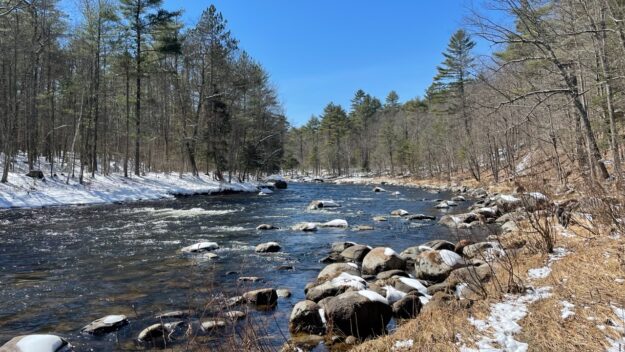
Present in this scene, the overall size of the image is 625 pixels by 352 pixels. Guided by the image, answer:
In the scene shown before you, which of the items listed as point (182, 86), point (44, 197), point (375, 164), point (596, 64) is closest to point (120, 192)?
point (44, 197)

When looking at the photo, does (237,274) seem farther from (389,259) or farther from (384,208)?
(384,208)

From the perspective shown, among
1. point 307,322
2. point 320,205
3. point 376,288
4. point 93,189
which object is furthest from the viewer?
point 93,189

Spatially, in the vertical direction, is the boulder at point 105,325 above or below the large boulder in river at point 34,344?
below

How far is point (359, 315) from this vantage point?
5793mm

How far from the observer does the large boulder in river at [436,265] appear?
8.54 meters

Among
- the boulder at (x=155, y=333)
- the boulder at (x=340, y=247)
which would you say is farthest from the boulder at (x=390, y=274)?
the boulder at (x=155, y=333)

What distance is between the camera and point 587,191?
7.18m

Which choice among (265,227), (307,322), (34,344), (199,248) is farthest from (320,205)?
(34,344)

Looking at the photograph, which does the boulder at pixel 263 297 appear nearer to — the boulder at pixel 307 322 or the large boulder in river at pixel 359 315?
the boulder at pixel 307 322

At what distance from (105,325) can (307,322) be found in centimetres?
307

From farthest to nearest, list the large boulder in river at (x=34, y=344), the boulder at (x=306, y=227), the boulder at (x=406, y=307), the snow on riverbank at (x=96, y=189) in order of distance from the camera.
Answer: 1. the snow on riverbank at (x=96, y=189)
2. the boulder at (x=306, y=227)
3. the boulder at (x=406, y=307)
4. the large boulder in river at (x=34, y=344)

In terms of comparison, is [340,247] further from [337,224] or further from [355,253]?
[337,224]

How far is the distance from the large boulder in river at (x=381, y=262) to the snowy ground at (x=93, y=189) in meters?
18.9

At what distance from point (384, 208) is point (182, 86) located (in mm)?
24026
